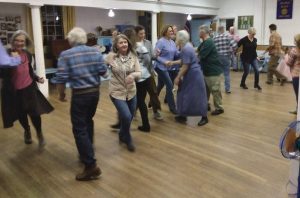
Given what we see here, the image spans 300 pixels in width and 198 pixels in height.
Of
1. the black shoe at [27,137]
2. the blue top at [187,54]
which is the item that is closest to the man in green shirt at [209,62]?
the blue top at [187,54]

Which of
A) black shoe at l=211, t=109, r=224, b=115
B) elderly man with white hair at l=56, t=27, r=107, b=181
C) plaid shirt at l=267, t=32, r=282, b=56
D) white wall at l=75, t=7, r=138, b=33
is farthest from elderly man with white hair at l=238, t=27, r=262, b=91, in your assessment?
elderly man with white hair at l=56, t=27, r=107, b=181

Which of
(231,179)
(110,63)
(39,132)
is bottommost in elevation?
(231,179)

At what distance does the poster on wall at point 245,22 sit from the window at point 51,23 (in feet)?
20.1

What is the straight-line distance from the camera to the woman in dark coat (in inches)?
136

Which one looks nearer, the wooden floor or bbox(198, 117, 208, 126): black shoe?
the wooden floor

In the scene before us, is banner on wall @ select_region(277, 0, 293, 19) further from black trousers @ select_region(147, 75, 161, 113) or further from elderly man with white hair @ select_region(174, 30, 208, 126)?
black trousers @ select_region(147, 75, 161, 113)

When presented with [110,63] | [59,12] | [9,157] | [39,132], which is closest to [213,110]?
[110,63]

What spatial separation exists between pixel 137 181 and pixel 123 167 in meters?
0.34

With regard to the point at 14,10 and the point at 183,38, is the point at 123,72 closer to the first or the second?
the point at 183,38

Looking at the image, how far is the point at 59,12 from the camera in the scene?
8664 mm

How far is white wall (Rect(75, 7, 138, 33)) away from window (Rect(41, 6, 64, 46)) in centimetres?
52

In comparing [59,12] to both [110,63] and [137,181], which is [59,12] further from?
[137,181]

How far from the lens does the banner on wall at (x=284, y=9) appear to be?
9724mm

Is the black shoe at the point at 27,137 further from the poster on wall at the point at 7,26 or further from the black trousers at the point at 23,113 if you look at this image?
the poster on wall at the point at 7,26
